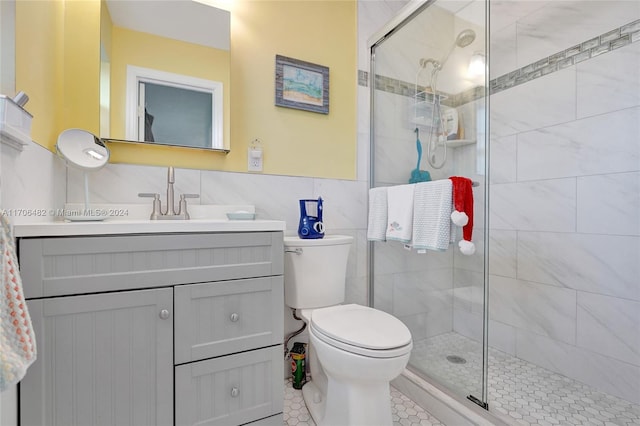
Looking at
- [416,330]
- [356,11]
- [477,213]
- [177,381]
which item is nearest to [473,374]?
[416,330]

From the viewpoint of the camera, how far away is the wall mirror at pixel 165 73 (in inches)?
55.2

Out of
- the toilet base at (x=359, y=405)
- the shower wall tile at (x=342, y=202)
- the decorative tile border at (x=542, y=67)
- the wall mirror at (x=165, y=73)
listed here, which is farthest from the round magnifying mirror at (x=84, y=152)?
the decorative tile border at (x=542, y=67)

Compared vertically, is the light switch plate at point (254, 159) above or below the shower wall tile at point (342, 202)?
above

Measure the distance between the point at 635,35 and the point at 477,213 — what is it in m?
1.22

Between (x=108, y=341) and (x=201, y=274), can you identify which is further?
(x=201, y=274)

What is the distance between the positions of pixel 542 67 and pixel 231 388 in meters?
2.36

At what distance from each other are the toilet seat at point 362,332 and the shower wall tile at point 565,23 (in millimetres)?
1835

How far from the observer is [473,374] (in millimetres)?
1361

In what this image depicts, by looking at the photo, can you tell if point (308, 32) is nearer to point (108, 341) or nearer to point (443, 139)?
point (443, 139)

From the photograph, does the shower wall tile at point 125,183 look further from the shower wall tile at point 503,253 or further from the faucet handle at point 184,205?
the shower wall tile at point 503,253

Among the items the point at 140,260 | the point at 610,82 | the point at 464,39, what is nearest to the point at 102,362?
the point at 140,260

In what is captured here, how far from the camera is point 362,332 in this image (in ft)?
3.80

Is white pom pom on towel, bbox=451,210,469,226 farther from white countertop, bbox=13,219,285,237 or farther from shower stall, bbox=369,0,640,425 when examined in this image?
white countertop, bbox=13,219,285,237

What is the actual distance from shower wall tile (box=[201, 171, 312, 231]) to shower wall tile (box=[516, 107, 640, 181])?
135cm
